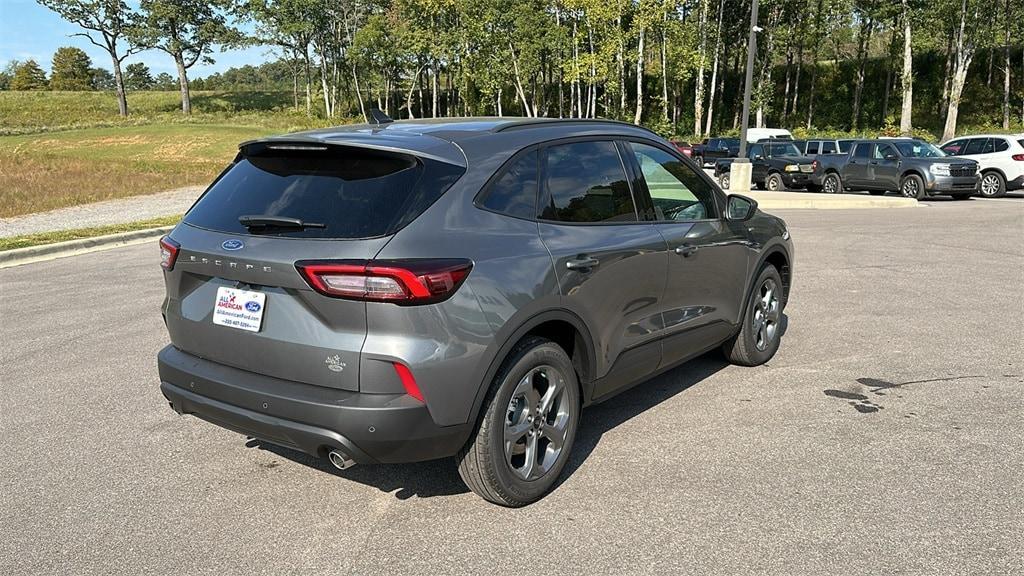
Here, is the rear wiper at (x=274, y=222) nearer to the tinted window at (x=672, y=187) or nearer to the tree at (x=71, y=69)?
the tinted window at (x=672, y=187)

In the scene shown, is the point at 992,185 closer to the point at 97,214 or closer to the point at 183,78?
the point at 97,214

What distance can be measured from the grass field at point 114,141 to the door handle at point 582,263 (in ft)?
58.6

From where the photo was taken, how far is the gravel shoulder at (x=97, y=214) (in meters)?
15.0

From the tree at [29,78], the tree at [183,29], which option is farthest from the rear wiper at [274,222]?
the tree at [29,78]

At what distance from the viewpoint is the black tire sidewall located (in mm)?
3264

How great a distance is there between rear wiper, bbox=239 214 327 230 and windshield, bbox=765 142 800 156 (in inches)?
933

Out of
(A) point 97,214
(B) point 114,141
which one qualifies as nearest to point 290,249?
(A) point 97,214

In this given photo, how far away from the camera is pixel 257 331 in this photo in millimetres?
3178

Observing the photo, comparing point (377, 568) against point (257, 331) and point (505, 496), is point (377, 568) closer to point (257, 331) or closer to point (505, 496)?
point (505, 496)

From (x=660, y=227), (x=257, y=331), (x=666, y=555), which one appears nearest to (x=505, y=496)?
(x=666, y=555)

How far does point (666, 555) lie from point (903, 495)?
1.32 meters

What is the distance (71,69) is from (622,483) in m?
154

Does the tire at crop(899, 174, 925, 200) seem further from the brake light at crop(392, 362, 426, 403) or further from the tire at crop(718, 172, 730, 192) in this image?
the brake light at crop(392, 362, 426, 403)

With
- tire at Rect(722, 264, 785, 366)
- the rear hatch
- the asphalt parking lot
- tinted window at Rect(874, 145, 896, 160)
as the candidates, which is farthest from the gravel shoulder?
tinted window at Rect(874, 145, 896, 160)
